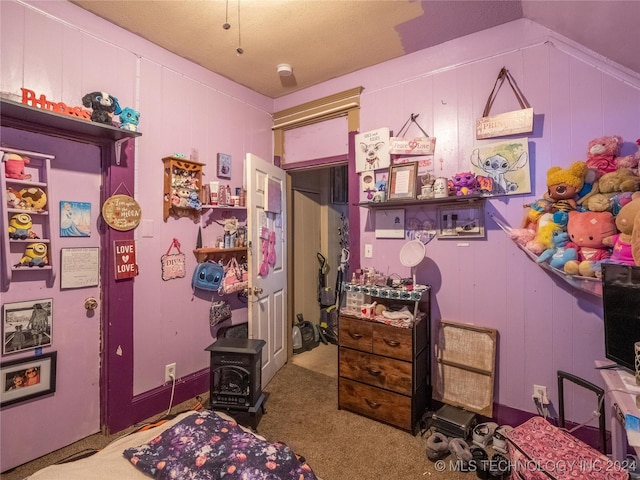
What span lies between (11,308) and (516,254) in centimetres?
314

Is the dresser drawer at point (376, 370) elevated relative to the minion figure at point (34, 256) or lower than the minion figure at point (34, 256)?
lower

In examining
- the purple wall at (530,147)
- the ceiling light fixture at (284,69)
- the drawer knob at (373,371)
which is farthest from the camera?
the ceiling light fixture at (284,69)

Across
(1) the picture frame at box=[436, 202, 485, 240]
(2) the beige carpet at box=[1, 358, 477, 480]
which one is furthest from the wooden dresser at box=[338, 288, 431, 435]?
(1) the picture frame at box=[436, 202, 485, 240]

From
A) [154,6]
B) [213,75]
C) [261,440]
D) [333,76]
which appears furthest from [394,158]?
[261,440]

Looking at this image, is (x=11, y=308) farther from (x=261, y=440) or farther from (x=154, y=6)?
(x=154, y=6)

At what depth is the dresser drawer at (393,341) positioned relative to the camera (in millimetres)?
2168

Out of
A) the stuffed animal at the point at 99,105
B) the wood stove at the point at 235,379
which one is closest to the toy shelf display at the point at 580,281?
the wood stove at the point at 235,379

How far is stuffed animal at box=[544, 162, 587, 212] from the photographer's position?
5.90 ft

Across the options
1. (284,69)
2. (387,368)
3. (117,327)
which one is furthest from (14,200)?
(387,368)

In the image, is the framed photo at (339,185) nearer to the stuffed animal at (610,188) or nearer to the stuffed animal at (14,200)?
the stuffed animal at (610,188)

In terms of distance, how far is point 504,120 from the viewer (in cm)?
215

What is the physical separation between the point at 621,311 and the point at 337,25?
7.87 ft

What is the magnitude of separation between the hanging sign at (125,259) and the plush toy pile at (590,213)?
8.59ft

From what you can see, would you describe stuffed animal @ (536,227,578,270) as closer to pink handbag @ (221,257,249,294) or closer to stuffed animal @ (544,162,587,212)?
stuffed animal @ (544,162,587,212)
